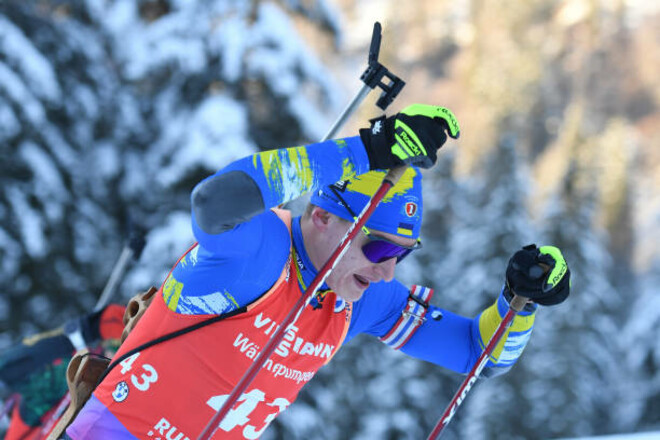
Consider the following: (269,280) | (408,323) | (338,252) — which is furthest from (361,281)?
(408,323)

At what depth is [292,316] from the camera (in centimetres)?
230

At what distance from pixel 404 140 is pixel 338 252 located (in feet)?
1.61

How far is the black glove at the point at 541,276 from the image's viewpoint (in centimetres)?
272

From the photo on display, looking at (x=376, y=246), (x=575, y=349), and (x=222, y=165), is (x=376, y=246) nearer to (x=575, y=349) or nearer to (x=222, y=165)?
(x=222, y=165)

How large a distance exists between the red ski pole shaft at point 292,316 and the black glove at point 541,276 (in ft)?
2.69

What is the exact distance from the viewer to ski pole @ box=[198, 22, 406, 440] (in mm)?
2230

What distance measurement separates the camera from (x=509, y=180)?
17.9 m

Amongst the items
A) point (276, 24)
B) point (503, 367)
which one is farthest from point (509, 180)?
point (503, 367)

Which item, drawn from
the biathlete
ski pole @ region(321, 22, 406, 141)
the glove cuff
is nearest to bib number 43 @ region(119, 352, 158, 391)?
the biathlete

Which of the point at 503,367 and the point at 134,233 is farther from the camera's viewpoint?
the point at 134,233

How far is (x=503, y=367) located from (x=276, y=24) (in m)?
4.96

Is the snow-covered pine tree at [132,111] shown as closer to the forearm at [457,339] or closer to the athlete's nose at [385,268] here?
the forearm at [457,339]

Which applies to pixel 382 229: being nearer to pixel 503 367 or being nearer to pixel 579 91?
pixel 503 367

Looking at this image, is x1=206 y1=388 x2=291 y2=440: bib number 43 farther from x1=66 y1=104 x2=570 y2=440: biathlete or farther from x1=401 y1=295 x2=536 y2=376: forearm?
x1=401 y1=295 x2=536 y2=376: forearm
